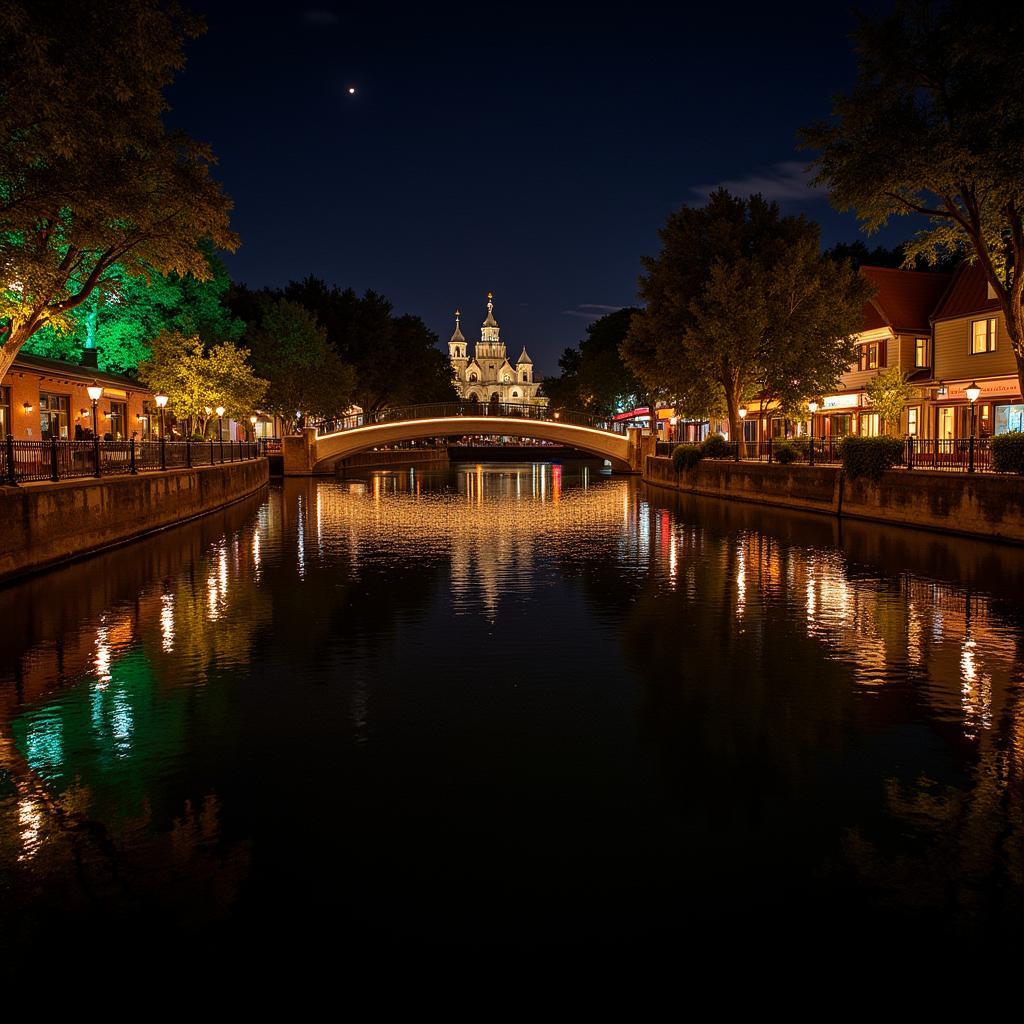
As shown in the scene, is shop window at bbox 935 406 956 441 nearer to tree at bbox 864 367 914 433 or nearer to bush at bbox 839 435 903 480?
tree at bbox 864 367 914 433

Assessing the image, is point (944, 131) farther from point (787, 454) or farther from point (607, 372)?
point (607, 372)

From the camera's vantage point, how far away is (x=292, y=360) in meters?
64.2

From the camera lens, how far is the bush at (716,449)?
4219 centimetres

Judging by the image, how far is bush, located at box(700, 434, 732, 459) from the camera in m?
42.2

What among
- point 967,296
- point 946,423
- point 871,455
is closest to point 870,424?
point 946,423

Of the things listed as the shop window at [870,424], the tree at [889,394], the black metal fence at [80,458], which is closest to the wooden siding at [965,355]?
the tree at [889,394]

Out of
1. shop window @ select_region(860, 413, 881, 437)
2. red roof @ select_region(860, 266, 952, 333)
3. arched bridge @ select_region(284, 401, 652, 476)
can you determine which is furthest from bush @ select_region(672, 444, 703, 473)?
arched bridge @ select_region(284, 401, 652, 476)

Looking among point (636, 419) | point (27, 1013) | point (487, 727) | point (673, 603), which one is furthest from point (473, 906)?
point (636, 419)

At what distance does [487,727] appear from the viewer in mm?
7684

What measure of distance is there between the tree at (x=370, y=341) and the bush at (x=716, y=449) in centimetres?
3723

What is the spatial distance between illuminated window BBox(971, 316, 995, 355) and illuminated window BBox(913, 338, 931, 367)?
15.8 feet

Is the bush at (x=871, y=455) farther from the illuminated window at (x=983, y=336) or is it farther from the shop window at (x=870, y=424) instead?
the shop window at (x=870, y=424)

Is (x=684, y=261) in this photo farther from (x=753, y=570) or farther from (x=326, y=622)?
(x=326, y=622)

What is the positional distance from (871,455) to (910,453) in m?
1.21
